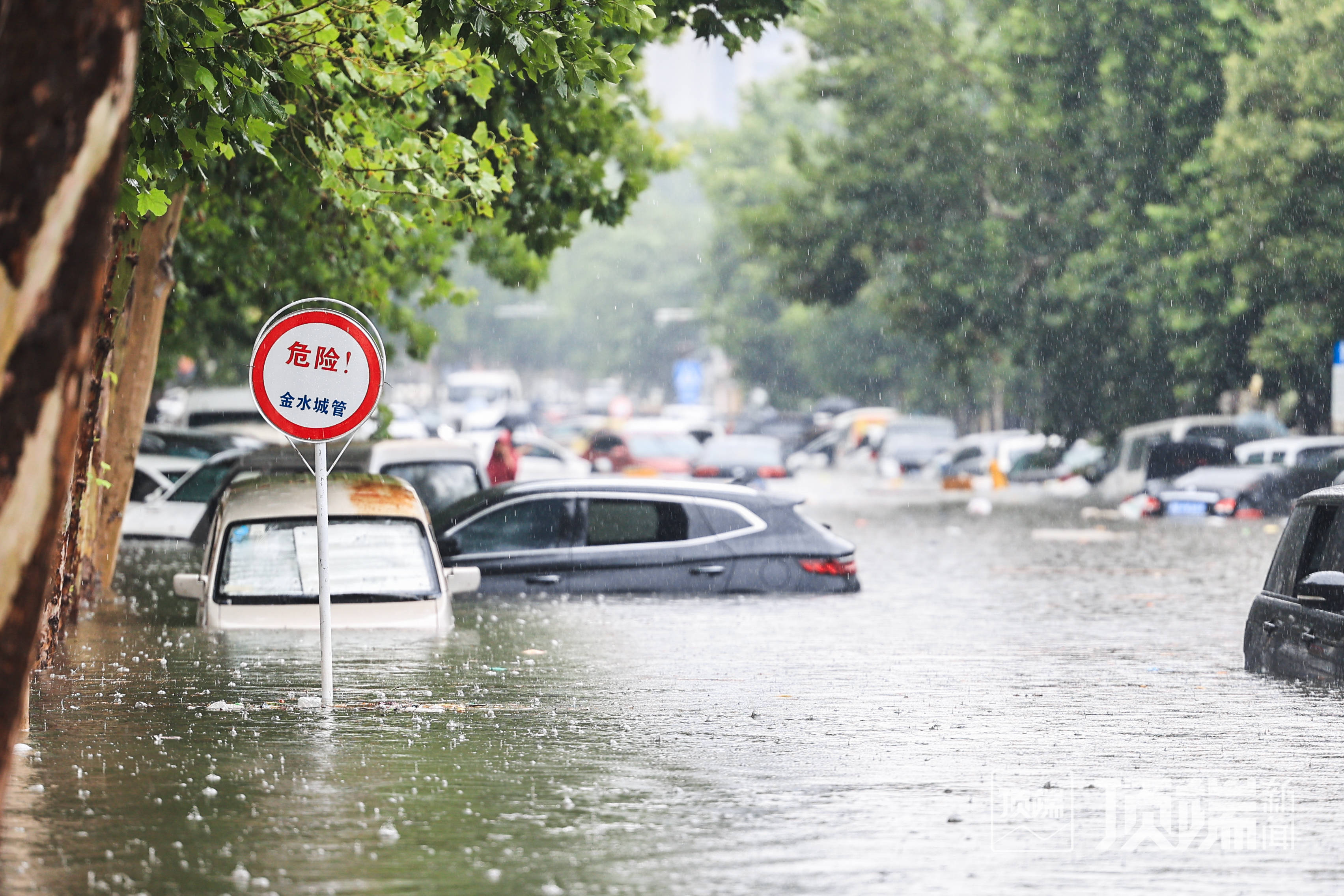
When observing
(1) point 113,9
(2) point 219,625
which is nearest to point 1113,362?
(2) point 219,625

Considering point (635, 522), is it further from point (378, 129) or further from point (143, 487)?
point (143, 487)

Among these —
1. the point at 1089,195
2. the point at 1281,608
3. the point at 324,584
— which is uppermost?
the point at 1089,195

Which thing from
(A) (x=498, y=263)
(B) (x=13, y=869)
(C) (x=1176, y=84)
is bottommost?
(B) (x=13, y=869)

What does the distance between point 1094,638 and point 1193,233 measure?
22.5 m

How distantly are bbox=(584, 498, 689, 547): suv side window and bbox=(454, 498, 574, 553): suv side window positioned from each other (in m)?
0.21

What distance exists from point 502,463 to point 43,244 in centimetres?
2429

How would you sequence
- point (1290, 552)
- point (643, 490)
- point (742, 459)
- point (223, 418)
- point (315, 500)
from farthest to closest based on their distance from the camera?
point (742, 459)
point (223, 418)
point (643, 490)
point (315, 500)
point (1290, 552)

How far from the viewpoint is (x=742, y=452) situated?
41.0 m

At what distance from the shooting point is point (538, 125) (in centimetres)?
1806

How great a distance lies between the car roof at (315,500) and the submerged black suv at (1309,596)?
5230 mm

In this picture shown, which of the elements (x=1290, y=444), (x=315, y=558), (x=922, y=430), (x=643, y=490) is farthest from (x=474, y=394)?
(x=315, y=558)

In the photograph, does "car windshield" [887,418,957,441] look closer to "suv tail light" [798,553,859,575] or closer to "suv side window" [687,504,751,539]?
"suv tail light" [798,553,859,575]

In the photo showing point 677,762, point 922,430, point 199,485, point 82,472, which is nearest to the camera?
point 677,762

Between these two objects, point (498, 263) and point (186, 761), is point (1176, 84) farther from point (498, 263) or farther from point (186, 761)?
point (186, 761)
